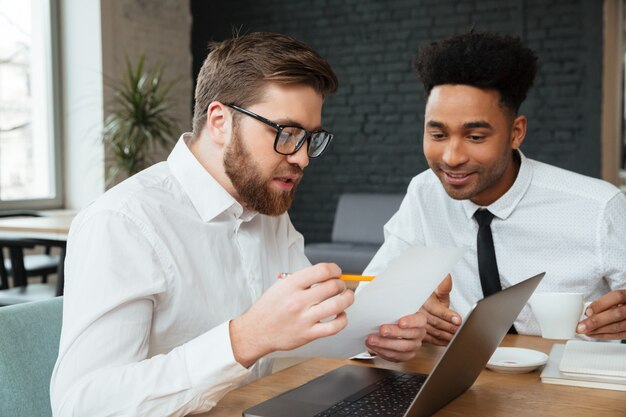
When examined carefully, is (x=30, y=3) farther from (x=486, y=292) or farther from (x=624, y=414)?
(x=624, y=414)

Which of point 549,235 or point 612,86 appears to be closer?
point 549,235

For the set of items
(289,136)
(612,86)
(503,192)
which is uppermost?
(612,86)

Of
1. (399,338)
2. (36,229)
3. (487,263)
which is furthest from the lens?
(36,229)

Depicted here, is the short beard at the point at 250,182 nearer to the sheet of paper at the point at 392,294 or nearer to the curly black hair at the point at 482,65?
the sheet of paper at the point at 392,294

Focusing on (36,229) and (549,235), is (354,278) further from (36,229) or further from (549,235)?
(36,229)

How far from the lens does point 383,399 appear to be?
1.12m

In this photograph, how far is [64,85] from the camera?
610cm

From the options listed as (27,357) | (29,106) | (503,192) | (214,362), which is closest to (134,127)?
(29,106)

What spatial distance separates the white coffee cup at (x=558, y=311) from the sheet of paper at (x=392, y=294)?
13.3 inches

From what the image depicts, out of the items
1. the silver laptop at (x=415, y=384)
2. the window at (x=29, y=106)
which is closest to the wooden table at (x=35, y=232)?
the window at (x=29, y=106)

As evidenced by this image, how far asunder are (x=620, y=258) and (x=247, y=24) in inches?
239

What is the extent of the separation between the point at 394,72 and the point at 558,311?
5470mm

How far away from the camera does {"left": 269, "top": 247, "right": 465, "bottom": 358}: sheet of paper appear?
106 cm

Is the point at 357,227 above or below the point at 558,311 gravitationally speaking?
below
